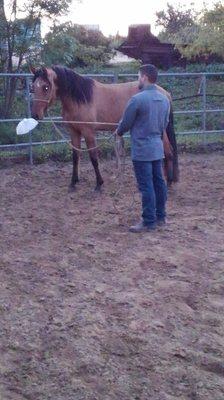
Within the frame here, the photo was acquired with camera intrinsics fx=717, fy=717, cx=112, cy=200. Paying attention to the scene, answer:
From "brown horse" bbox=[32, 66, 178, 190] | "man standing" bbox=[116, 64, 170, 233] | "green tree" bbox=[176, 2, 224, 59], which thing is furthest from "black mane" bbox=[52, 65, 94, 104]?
"green tree" bbox=[176, 2, 224, 59]

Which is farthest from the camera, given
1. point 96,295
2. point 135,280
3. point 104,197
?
point 104,197

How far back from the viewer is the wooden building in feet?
86.5

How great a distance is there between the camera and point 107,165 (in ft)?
35.5

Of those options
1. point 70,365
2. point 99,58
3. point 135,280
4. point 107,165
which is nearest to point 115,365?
point 70,365

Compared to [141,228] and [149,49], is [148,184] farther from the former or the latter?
[149,49]

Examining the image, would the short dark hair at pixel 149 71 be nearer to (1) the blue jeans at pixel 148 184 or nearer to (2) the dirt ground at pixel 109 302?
(1) the blue jeans at pixel 148 184

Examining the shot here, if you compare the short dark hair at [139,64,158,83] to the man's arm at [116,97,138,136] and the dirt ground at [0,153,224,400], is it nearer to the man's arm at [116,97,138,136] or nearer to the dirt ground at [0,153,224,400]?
the man's arm at [116,97,138,136]

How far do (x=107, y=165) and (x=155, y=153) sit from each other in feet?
13.5

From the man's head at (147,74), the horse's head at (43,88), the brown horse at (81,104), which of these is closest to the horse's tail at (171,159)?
the brown horse at (81,104)

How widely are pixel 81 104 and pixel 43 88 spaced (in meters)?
0.53

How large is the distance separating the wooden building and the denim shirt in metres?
19.5

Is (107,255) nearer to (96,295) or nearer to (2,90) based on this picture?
(96,295)

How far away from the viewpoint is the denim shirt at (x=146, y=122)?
6602mm

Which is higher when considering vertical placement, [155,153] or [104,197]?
[155,153]
